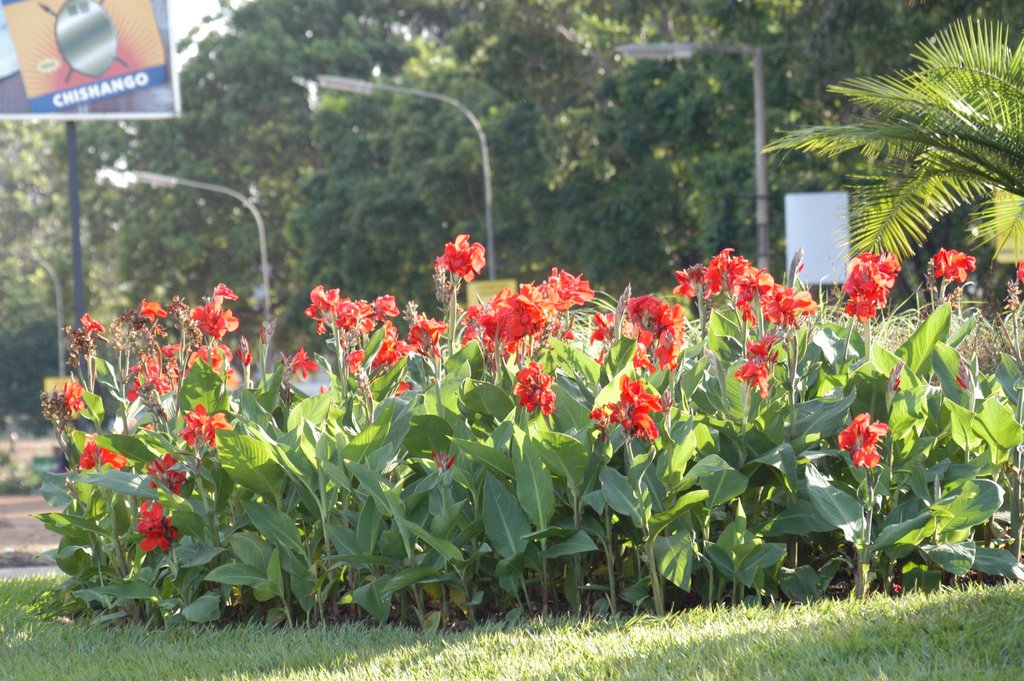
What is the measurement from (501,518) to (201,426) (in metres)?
1.27

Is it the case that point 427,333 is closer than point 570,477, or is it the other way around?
point 570,477

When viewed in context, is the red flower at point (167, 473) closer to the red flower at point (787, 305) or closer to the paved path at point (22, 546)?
the paved path at point (22, 546)

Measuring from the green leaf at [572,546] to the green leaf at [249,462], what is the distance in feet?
3.89

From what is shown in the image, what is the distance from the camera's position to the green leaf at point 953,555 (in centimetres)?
500

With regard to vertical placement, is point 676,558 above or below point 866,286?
below

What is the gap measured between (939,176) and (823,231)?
10.2ft

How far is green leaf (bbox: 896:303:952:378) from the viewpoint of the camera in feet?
19.5

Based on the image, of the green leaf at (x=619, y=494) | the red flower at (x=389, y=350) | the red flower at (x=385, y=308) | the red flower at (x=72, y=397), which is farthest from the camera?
the red flower at (x=389, y=350)

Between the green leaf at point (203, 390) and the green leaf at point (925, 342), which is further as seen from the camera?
the green leaf at point (203, 390)

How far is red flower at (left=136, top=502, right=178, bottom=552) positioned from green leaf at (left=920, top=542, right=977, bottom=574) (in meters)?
3.10

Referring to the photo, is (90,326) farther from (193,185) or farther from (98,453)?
(193,185)

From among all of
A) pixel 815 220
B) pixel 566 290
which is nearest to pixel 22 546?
pixel 566 290

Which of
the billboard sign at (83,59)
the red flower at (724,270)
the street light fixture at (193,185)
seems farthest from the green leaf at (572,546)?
the street light fixture at (193,185)

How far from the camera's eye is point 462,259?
5633mm
